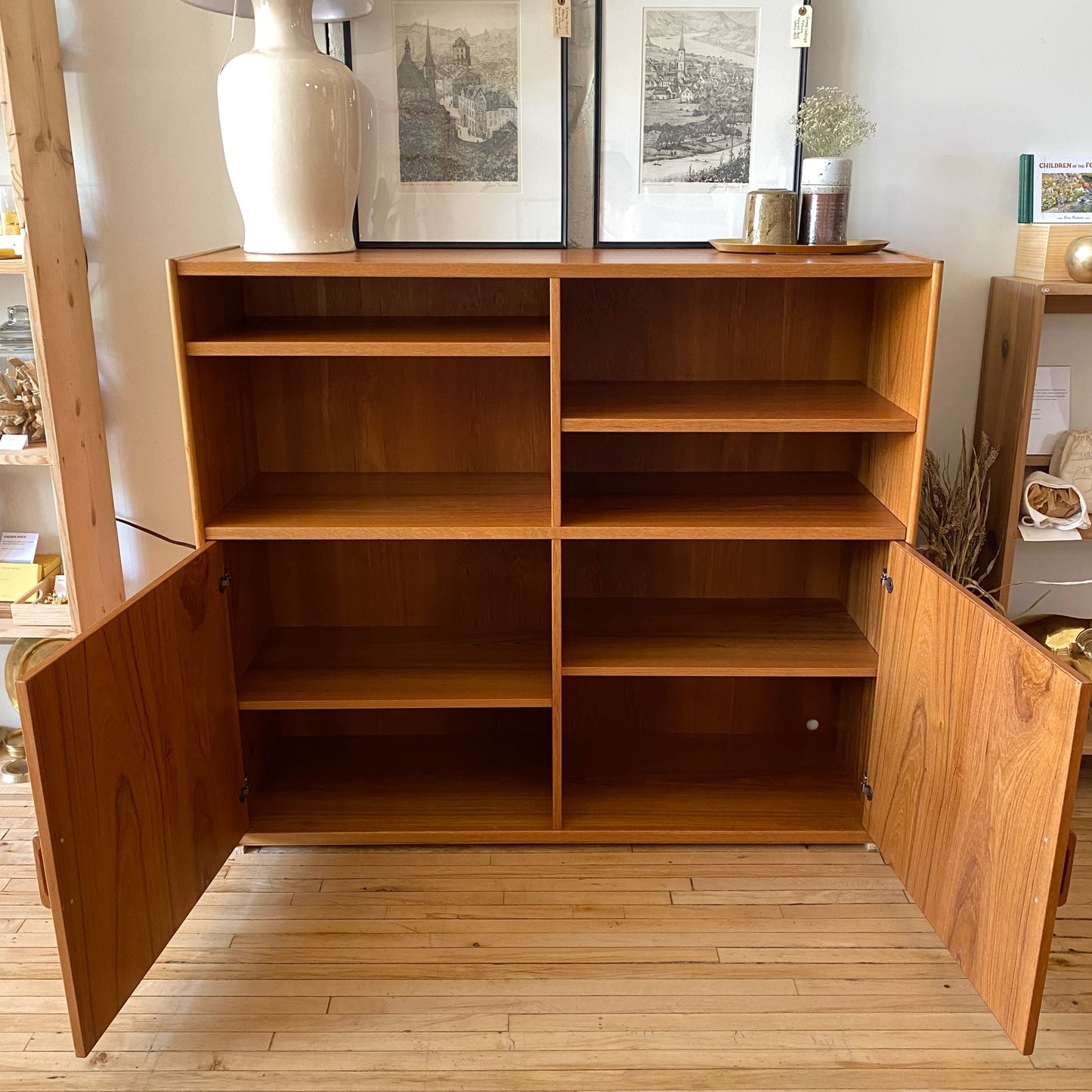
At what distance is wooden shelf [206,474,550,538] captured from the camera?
193 cm

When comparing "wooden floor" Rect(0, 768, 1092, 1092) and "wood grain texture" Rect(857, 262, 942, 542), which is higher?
"wood grain texture" Rect(857, 262, 942, 542)

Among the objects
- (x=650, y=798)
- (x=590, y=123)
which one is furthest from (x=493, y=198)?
(x=650, y=798)

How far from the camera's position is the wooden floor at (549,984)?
5.24 feet

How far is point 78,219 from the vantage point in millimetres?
2154

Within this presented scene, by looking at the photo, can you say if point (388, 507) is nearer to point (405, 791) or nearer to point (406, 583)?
point (406, 583)

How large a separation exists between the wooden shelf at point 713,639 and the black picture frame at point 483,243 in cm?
81

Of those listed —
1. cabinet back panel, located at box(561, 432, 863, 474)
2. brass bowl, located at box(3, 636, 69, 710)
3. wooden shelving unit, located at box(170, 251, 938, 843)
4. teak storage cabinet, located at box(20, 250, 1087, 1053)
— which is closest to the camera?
teak storage cabinet, located at box(20, 250, 1087, 1053)

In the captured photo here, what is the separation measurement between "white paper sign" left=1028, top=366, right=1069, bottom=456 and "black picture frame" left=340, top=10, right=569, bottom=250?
44.8 inches

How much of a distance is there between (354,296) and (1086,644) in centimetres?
182

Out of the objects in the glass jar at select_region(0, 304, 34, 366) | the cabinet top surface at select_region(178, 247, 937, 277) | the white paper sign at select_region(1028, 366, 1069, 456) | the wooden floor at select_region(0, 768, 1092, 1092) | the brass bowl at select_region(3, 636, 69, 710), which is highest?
the cabinet top surface at select_region(178, 247, 937, 277)

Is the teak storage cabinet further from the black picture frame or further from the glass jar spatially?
the glass jar

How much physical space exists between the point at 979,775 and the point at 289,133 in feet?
5.25

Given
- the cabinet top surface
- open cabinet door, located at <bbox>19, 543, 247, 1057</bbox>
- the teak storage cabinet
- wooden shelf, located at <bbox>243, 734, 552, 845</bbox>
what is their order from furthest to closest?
wooden shelf, located at <bbox>243, 734, 552, 845</bbox> < the cabinet top surface < the teak storage cabinet < open cabinet door, located at <bbox>19, 543, 247, 1057</bbox>

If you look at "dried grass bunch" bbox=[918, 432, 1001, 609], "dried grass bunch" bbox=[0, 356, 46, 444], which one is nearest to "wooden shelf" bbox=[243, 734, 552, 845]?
"dried grass bunch" bbox=[0, 356, 46, 444]
